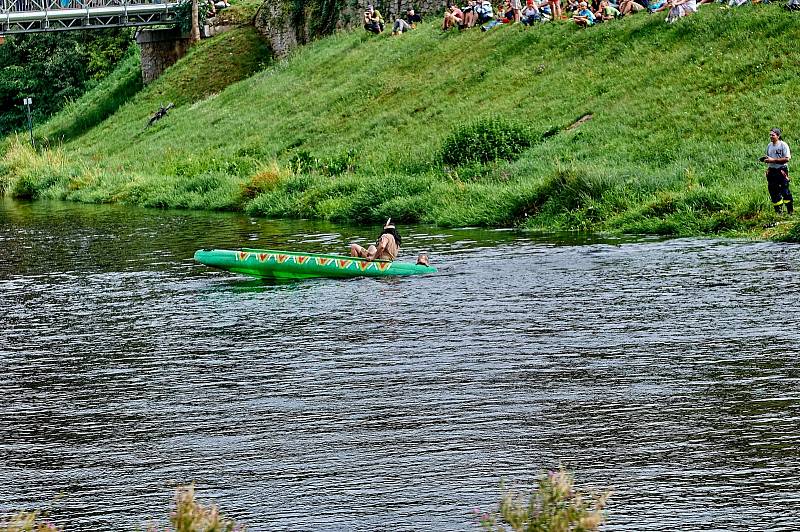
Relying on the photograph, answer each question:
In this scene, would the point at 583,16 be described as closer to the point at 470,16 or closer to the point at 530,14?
the point at 530,14

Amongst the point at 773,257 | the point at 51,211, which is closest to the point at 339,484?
the point at 773,257

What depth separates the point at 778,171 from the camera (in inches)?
1131

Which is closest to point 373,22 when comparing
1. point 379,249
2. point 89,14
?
point 89,14

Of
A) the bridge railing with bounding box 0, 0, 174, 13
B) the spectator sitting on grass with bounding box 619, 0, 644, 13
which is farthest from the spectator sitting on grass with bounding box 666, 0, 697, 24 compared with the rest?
the bridge railing with bounding box 0, 0, 174, 13

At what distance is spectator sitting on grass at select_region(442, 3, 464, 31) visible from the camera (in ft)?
182

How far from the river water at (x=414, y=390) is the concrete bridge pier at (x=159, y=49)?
47184mm

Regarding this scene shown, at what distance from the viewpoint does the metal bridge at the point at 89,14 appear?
6906 centimetres

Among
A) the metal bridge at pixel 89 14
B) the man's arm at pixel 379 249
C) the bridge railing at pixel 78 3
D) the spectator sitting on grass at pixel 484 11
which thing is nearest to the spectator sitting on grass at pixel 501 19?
the spectator sitting on grass at pixel 484 11

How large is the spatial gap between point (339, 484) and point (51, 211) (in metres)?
35.8

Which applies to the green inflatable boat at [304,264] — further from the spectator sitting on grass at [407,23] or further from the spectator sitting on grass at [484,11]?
the spectator sitting on grass at [407,23]

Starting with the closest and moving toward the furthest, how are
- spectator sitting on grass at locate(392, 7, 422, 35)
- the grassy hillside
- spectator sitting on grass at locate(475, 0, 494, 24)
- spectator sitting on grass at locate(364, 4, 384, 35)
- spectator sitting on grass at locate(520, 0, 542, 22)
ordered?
the grassy hillside
spectator sitting on grass at locate(520, 0, 542, 22)
spectator sitting on grass at locate(475, 0, 494, 24)
spectator sitting on grass at locate(392, 7, 422, 35)
spectator sitting on grass at locate(364, 4, 384, 35)

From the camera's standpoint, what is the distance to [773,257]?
25.3m

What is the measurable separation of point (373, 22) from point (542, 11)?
39.0ft

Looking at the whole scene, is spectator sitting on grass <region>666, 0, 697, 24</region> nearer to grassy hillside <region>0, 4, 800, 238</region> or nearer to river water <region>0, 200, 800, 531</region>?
grassy hillside <region>0, 4, 800, 238</region>
